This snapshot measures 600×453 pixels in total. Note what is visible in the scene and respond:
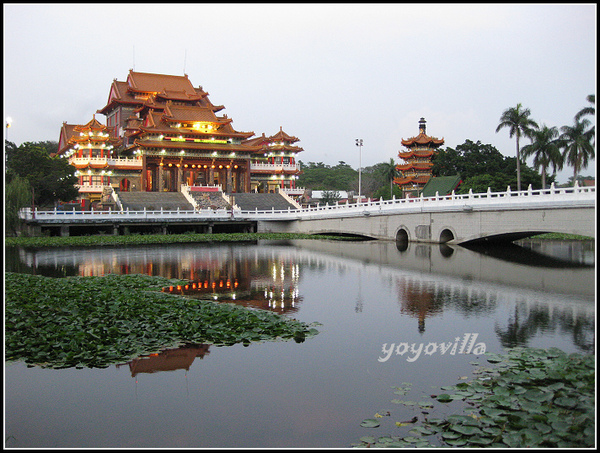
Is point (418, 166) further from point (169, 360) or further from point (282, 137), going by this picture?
point (169, 360)

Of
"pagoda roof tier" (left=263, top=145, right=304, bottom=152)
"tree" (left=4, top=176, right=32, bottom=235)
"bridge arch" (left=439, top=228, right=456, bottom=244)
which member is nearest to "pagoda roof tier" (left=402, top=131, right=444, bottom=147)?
"pagoda roof tier" (left=263, top=145, right=304, bottom=152)

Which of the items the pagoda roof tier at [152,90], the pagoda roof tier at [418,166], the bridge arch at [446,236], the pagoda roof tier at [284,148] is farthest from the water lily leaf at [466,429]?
the pagoda roof tier at [152,90]

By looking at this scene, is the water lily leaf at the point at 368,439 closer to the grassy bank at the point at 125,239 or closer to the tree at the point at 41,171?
the grassy bank at the point at 125,239

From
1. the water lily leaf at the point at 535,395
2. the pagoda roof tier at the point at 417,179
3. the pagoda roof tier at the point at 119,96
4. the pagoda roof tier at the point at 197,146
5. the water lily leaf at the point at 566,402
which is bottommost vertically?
the water lily leaf at the point at 535,395

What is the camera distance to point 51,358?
32.4 feet

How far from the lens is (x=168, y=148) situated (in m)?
61.0

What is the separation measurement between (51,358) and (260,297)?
769 cm

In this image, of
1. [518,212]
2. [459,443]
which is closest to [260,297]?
[459,443]

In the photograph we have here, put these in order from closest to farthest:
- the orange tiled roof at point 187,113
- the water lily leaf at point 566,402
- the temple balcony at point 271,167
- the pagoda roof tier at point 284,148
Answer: the water lily leaf at point 566,402 → the orange tiled roof at point 187,113 → the temple balcony at point 271,167 → the pagoda roof tier at point 284,148

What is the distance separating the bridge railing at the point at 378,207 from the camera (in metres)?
27.5

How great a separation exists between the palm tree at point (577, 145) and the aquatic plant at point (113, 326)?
1524 inches

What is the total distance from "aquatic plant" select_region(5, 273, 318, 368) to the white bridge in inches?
639

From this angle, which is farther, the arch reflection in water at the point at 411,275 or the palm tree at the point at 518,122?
the palm tree at the point at 518,122

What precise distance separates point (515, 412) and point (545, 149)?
43.7 m
